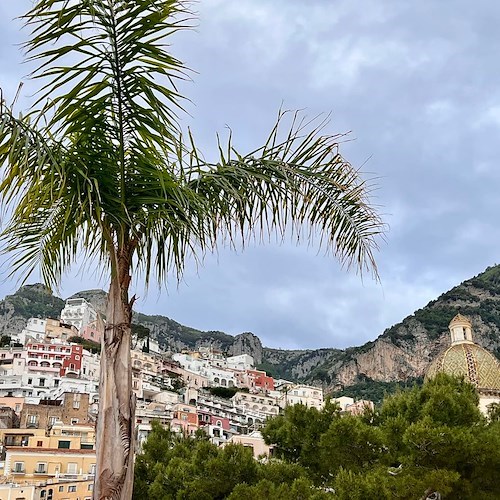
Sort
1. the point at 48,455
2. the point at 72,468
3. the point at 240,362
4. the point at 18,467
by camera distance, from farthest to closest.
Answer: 1. the point at 240,362
2. the point at 72,468
3. the point at 48,455
4. the point at 18,467

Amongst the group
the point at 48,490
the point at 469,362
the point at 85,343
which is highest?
the point at 85,343

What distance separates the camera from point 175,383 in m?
73.6

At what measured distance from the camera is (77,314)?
96.6m

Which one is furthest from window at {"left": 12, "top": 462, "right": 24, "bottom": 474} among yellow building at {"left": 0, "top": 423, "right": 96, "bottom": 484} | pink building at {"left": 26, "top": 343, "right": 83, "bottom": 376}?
pink building at {"left": 26, "top": 343, "right": 83, "bottom": 376}

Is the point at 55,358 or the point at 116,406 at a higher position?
the point at 55,358

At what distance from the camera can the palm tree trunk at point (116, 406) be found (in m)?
4.30

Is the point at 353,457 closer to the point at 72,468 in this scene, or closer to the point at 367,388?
the point at 72,468

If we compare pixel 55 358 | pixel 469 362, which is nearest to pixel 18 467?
pixel 469 362

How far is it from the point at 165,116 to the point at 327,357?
13866 centimetres

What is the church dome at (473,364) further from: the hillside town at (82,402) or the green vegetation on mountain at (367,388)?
the green vegetation on mountain at (367,388)

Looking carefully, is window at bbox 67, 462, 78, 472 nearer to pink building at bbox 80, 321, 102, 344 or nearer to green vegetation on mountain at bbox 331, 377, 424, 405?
pink building at bbox 80, 321, 102, 344

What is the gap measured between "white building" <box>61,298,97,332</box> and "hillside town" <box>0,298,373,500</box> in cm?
14

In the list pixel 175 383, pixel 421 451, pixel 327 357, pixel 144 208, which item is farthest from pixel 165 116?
→ pixel 327 357

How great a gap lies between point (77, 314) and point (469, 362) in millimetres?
72278
